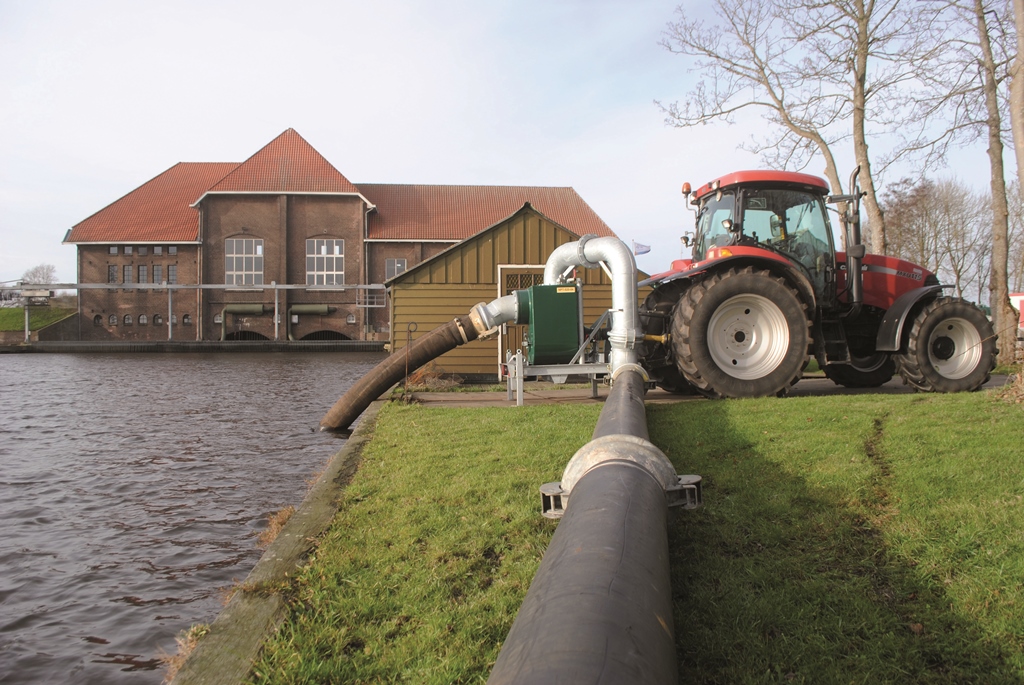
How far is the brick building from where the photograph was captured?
43312mm

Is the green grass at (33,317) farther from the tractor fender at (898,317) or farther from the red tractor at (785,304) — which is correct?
the tractor fender at (898,317)

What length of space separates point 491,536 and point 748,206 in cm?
696

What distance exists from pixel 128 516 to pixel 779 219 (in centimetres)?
825

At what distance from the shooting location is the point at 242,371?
2370 cm

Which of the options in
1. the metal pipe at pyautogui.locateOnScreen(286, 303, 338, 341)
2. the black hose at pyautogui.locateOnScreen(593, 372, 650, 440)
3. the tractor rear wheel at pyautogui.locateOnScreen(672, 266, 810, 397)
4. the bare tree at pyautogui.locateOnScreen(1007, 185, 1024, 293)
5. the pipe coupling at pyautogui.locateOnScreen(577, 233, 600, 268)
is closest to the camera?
the black hose at pyautogui.locateOnScreen(593, 372, 650, 440)

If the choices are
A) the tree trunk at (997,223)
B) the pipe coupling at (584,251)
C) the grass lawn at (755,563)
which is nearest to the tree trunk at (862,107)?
the tree trunk at (997,223)

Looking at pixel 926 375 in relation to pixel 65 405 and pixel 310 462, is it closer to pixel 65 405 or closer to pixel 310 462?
pixel 310 462

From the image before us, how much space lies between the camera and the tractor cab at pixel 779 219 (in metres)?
9.55

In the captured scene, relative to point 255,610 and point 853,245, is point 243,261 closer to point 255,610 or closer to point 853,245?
point 853,245

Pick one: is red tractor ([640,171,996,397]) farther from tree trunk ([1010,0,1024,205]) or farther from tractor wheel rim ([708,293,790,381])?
tree trunk ([1010,0,1024,205])

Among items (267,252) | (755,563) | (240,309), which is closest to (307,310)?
(240,309)

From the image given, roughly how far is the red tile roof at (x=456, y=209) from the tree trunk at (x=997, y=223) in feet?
90.6

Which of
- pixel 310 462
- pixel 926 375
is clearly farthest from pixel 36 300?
A: pixel 926 375

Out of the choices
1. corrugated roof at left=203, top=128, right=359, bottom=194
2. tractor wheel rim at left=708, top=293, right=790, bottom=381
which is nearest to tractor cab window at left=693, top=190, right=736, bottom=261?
tractor wheel rim at left=708, top=293, right=790, bottom=381
